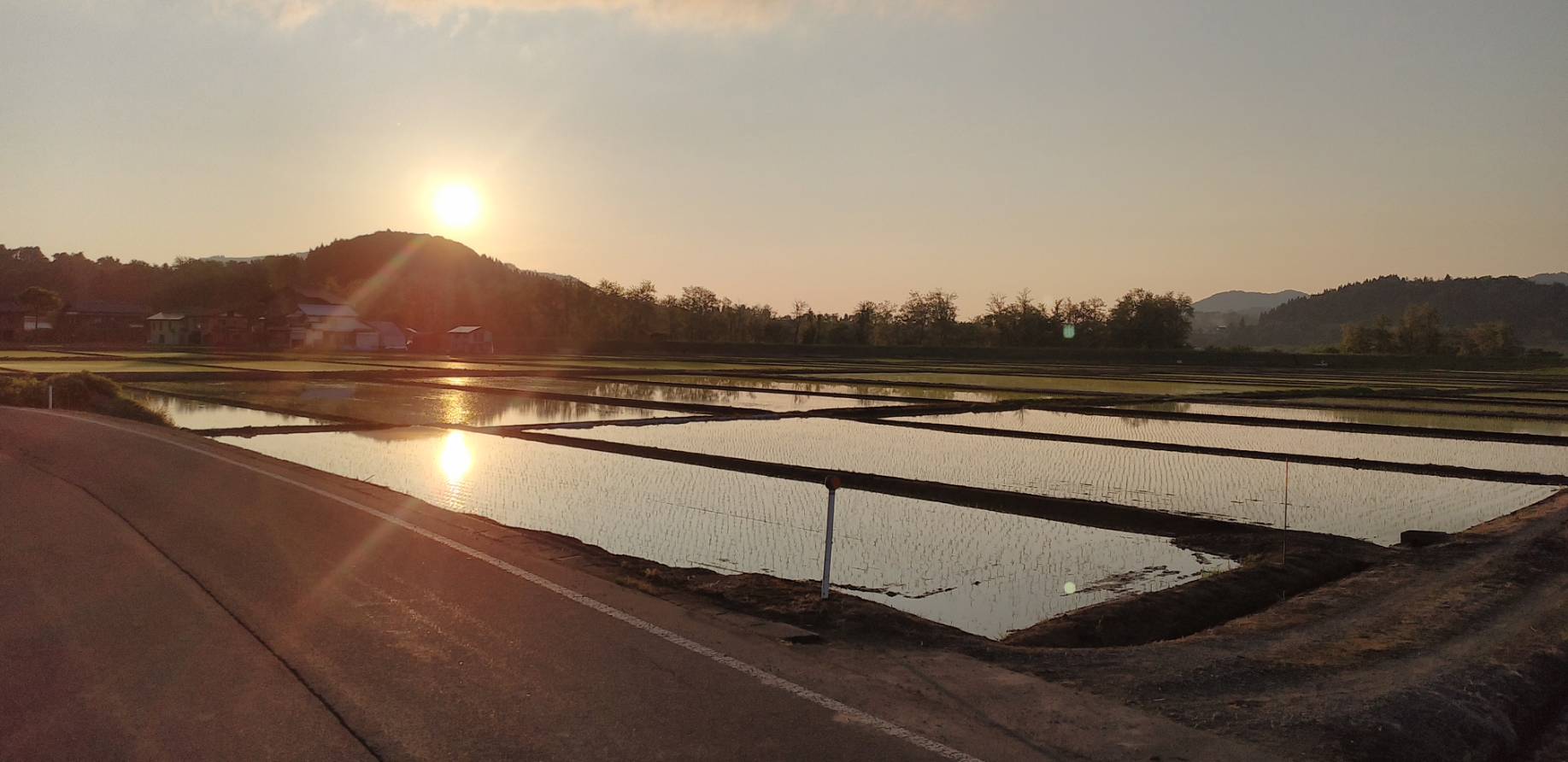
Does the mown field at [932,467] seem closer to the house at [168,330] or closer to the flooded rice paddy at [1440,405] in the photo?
the flooded rice paddy at [1440,405]

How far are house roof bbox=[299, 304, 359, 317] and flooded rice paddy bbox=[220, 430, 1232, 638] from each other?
88.6 metres

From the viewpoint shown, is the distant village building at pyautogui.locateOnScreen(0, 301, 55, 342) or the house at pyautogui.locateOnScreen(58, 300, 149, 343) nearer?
the distant village building at pyautogui.locateOnScreen(0, 301, 55, 342)

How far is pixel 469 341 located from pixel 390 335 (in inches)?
406

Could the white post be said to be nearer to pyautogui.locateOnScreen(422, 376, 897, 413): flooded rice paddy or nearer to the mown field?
the mown field

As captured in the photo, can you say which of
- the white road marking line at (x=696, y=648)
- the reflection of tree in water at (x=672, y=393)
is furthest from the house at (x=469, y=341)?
the white road marking line at (x=696, y=648)

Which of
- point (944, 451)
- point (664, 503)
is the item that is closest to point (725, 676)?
point (664, 503)

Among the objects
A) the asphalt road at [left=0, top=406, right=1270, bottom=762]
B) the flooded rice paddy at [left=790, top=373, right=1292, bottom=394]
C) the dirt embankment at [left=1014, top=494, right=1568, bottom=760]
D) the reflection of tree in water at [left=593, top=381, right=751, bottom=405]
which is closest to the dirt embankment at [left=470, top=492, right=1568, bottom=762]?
the dirt embankment at [left=1014, top=494, right=1568, bottom=760]

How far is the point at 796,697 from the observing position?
584cm

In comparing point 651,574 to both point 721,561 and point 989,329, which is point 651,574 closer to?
point 721,561

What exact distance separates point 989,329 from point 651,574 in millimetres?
123958

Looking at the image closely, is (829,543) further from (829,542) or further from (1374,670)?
(1374,670)

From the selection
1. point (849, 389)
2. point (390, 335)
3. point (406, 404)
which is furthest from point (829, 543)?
point (390, 335)

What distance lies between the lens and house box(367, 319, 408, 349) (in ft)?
344

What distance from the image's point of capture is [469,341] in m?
103
